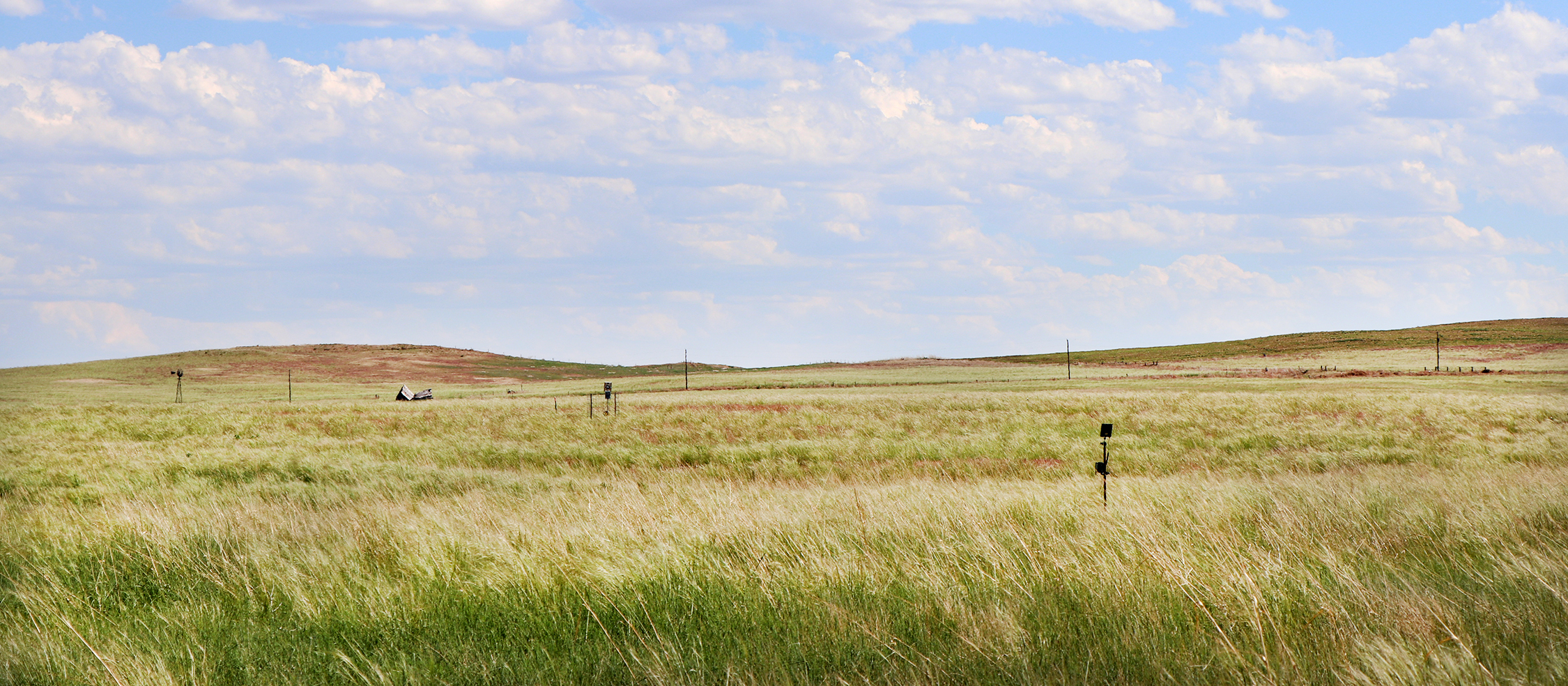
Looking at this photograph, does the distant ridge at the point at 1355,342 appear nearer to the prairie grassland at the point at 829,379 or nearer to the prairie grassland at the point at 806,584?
the prairie grassland at the point at 829,379

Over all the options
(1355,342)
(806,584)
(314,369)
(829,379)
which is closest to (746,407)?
(806,584)

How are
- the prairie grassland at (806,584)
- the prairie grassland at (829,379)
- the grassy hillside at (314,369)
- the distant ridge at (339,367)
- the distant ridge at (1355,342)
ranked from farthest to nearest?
1. the distant ridge at (1355,342)
2. the distant ridge at (339,367)
3. the grassy hillside at (314,369)
4. the prairie grassland at (829,379)
5. the prairie grassland at (806,584)

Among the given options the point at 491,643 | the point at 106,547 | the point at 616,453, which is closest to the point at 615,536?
the point at 491,643

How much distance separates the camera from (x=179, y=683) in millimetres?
4715

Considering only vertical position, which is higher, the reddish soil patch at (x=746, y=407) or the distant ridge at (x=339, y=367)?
the distant ridge at (x=339, y=367)

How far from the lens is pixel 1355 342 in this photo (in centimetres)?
12550

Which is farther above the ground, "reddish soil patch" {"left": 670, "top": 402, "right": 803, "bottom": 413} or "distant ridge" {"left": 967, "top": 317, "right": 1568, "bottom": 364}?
"distant ridge" {"left": 967, "top": 317, "right": 1568, "bottom": 364}

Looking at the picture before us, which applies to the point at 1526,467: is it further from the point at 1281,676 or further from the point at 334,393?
the point at 334,393

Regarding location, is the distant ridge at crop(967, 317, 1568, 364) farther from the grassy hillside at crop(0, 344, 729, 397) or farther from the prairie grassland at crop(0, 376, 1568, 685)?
the prairie grassland at crop(0, 376, 1568, 685)

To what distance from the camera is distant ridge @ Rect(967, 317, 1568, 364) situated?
115 meters

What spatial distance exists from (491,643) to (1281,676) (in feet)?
13.5

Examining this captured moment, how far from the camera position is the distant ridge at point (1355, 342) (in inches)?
4545

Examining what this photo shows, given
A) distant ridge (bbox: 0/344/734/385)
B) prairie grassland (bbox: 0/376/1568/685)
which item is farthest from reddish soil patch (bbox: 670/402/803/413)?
distant ridge (bbox: 0/344/734/385)

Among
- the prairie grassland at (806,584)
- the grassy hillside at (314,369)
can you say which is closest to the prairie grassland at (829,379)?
the grassy hillside at (314,369)
